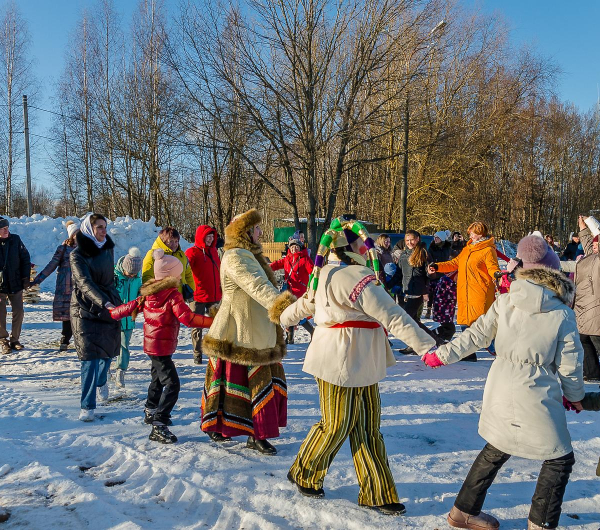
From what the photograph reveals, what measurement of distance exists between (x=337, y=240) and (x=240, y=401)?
65.1 inches

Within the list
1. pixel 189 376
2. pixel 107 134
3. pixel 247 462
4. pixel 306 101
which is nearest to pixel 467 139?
pixel 306 101

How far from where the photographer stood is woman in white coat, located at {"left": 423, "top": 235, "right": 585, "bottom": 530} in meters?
2.61

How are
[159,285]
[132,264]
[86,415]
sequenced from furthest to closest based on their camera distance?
[132,264], [86,415], [159,285]

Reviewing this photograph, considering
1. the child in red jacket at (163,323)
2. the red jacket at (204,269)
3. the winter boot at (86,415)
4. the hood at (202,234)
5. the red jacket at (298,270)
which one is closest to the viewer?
the child in red jacket at (163,323)

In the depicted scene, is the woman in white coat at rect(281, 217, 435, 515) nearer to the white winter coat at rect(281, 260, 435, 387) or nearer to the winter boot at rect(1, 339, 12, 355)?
the white winter coat at rect(281, 260, 435, 387)

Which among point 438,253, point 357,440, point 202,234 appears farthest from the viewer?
point 438,253

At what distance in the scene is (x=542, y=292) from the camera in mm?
2668

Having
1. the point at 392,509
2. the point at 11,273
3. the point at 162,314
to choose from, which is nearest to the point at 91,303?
the point at 162,314

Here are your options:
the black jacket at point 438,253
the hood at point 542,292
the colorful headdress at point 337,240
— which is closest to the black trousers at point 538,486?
the hood at point 542,292

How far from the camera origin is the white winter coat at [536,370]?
260 centimetres

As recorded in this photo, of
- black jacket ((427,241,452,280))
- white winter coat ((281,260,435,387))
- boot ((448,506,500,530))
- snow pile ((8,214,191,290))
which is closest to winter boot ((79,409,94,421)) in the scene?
white winter coat ((281,260,435,387))

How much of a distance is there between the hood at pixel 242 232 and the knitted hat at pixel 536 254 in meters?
1.99

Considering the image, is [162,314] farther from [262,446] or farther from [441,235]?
[441,235]

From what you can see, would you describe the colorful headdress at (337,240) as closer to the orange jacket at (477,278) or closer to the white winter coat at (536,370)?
the white winter coat at (536,370)
